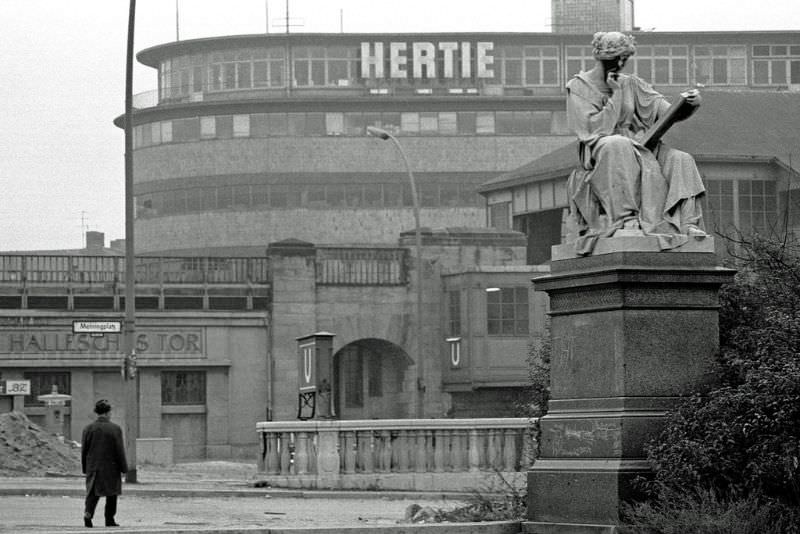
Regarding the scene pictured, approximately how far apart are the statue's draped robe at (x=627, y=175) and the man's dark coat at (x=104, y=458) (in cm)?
732

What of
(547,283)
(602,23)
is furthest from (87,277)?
(602,23)

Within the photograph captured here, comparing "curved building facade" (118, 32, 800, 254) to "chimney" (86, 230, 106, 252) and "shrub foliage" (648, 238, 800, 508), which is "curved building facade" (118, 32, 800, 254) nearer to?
"chimney" (86, 230, 106, 252)

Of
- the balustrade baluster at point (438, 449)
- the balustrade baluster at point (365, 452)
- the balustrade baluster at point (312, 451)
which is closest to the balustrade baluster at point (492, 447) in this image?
the balustrade baluster at point (438, 449)

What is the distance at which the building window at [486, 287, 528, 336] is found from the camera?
63875 millimetres

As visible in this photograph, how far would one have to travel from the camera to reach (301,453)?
32188 millimetres

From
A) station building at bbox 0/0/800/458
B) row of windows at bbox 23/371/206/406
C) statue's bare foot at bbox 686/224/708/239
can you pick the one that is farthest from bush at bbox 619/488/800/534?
row of windows at bbox 23/371/206/406

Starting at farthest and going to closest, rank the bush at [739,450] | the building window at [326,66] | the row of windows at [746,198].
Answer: the building window at [326,66] < the row of windows at [746,198] < the bush at [739,450]

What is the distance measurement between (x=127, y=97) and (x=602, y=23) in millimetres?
77204

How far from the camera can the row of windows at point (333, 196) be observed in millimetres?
100688

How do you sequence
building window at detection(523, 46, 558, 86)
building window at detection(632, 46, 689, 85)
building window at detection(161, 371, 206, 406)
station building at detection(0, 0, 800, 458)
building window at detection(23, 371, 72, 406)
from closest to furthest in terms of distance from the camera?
building window at detection(23, 371, 72, 406)
station building at detection(0, 0, 800, 458)
building window at detection(161, 371, 206, 406)
building window at detection(523, 46, 558, 86)
building window at detection(632, 46, 689, 85)

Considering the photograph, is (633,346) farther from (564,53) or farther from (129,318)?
(564,53)

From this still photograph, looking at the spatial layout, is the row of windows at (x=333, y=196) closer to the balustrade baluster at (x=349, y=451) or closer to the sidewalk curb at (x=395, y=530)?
the balustrade baluster at (x=349, y=451)

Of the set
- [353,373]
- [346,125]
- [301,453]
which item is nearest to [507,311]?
[353,373]

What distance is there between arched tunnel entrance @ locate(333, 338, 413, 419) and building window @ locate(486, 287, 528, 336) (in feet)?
11.3
